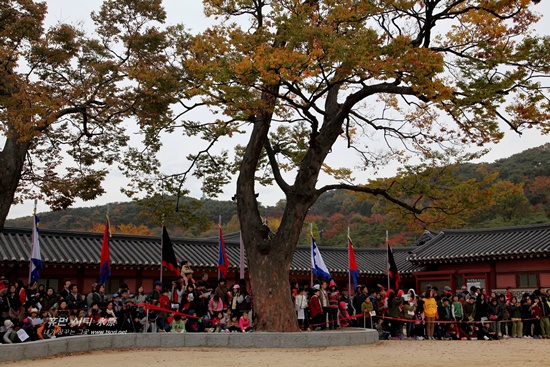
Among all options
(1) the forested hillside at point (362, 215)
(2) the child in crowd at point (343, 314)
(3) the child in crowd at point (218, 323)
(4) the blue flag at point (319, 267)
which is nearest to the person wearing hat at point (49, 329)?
(3) the child in crowd at point (218, 323)

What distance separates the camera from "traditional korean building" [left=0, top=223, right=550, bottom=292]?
68.7ft

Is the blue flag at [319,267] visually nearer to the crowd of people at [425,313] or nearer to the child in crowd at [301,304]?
the crowd of people at [425,313]

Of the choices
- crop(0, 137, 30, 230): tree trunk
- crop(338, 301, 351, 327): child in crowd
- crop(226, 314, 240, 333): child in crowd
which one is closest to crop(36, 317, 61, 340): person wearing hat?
crop(0, 137, 30, 230): tree trunk

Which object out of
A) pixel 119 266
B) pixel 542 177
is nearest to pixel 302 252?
pixel 119 266

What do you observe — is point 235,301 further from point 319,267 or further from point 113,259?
point 113,259

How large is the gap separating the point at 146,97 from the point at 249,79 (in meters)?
4.27

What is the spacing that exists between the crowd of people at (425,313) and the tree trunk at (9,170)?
25.8 ft

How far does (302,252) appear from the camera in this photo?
28875mm

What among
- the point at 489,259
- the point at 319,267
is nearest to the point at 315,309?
the point at 319,267

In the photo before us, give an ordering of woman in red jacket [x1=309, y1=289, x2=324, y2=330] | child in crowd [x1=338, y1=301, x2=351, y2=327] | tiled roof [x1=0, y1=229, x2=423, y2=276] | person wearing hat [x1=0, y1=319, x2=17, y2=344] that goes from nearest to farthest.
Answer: person wearing hat [x1=0, y1=319, x2=17, y2=344] → woman in red jacket [x1=309, y1=289, x2=324, y2=330] → child in crowd [x1=338, y1=301, x2=351, y2=327] → tiled roof [x1=0, y1=229, x2=423, y2=276]

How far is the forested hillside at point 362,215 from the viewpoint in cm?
4591

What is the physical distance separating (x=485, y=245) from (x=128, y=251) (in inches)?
629

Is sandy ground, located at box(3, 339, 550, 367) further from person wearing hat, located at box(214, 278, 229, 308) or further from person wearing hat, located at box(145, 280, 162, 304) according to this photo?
person wearing hat, located at box(214, 278, 229, 308)

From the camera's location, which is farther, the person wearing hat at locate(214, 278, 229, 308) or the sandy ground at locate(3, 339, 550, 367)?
the person wearing hat at locate(214, 278, 229, 308)
